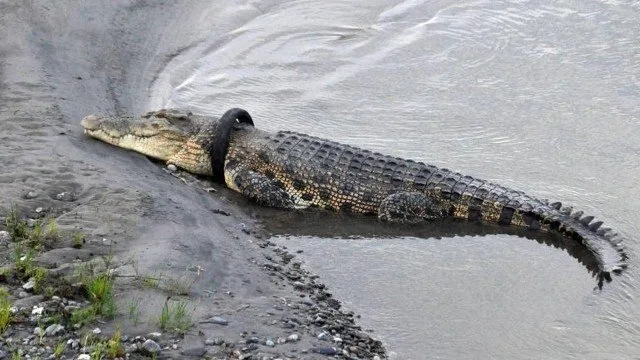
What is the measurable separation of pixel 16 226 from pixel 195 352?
82.2 inches

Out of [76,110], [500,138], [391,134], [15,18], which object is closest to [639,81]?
[500,138]

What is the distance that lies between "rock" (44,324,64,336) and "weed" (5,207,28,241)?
1307 millimetres

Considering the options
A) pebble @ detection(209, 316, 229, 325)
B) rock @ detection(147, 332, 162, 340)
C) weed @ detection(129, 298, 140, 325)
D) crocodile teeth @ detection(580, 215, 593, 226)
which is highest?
crocodile teeth @ detection(580, 215, 593, 226)

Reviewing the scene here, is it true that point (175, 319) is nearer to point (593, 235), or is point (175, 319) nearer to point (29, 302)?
point (29, 302)

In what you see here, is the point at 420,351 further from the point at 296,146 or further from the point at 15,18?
the point at 15,18

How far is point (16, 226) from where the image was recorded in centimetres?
723

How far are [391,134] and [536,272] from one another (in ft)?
10.1

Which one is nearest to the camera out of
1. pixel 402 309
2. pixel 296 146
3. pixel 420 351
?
pixel 420 351

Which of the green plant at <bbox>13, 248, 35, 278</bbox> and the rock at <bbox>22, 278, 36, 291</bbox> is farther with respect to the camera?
the green plant at <bbox>13, 248, 35, 278</bbox>

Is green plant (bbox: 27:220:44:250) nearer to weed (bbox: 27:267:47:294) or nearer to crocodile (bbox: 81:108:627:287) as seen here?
weed (bbox: 27:267:47:294)

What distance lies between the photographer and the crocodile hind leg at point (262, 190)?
31.8 ft

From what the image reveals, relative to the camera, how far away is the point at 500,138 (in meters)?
10.7

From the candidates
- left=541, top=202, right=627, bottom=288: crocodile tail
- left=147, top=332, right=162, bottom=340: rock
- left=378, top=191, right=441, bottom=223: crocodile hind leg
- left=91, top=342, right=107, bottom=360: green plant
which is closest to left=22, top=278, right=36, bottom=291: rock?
left=91, top=342, right=107, bottom=360: green plant

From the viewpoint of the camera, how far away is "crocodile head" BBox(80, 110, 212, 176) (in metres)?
10.2
